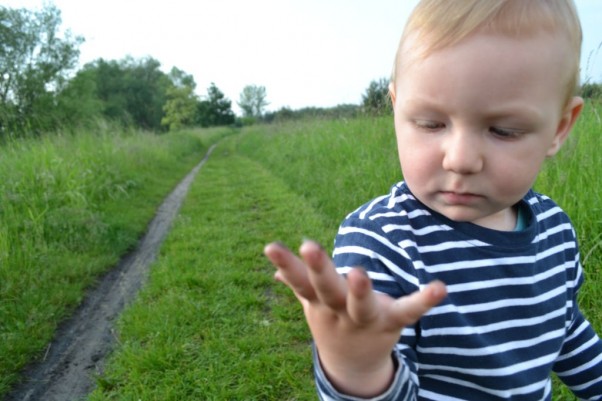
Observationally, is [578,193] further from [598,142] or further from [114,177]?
[114,177]

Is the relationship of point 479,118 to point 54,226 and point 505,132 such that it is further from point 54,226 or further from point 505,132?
point 54,226

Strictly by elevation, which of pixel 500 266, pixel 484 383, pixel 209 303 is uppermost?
pixel 500 266

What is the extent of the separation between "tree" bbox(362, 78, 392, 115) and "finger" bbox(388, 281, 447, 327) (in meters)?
5.59

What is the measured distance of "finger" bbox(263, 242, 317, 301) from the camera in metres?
0.54

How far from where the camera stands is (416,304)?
0.55 metres

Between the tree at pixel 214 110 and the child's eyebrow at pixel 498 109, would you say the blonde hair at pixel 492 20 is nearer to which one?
the child's eyebrow at pixel 498 109

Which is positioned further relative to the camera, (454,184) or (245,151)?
(245,151)

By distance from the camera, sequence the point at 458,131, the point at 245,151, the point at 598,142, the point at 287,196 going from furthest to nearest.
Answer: the point at 245,151
the point at 287,196
the point at 598,142
the point at 458,131

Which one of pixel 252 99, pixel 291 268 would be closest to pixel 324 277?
pixel 291 268

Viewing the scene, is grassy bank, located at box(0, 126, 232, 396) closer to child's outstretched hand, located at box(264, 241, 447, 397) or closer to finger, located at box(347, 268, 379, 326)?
child's outstretched hand, located at box(264, 241, 447, 397)

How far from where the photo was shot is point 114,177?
24.8 ft

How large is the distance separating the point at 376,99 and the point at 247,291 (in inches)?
155

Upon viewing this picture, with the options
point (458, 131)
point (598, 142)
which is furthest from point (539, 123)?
point (598, 142)

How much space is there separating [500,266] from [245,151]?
1683 centimetres
